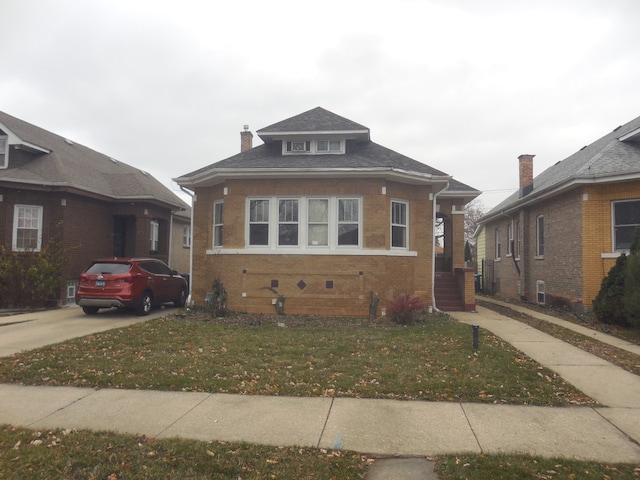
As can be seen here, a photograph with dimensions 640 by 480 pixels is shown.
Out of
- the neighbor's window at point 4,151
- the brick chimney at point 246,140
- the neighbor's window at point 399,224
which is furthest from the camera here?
the brick chimney at point 246,140

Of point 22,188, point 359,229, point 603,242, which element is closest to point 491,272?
point 603,242

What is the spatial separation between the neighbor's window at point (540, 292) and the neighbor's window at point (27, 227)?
18209 mm

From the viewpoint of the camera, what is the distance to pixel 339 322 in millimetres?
10961

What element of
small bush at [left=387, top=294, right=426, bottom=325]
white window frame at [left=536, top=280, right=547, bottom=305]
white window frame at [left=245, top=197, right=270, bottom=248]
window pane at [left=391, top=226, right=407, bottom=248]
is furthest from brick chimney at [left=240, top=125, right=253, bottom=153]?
white window frame at [left=536, top=280, right=547, bottom=305]

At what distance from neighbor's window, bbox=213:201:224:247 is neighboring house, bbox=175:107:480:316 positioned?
0.17 metres

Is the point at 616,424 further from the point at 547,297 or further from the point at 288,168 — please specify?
the point at 547,297

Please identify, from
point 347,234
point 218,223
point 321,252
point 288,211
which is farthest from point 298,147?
point 321,252

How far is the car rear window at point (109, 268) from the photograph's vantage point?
1158 cm

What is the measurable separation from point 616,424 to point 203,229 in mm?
11920

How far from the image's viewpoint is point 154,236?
19.2 metres

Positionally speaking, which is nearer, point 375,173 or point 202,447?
point 202,447

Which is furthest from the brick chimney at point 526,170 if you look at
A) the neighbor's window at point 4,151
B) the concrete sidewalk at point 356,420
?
the neighbor's window at point 4,151

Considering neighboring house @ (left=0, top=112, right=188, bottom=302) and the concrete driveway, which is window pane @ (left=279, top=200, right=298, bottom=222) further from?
neighboring house @ (left=0, top=112, right=188, bottom=302)

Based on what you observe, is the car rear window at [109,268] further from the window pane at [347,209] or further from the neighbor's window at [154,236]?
the neighbor's window at [154,236]
